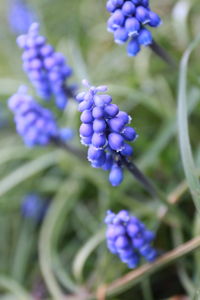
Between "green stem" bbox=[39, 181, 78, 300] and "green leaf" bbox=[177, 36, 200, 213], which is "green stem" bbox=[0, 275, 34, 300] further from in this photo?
"green leaf" bbox=[177, 36, 200, 213]

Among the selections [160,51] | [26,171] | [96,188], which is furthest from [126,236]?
[96,188]

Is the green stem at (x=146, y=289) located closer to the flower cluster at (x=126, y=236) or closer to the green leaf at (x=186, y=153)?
the flower cluster at (x=126, y=236)

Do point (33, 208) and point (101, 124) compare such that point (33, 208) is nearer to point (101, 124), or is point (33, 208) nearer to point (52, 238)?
point (52, 238)

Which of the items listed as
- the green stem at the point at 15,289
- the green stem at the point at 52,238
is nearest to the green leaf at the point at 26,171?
the green stem at the point at 52,238

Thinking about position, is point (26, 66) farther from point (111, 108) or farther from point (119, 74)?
point (119, 74)

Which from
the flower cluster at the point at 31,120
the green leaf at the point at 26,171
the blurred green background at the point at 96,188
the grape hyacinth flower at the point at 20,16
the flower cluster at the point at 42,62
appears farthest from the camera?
the grape hyacinth flower at the point at 20,16

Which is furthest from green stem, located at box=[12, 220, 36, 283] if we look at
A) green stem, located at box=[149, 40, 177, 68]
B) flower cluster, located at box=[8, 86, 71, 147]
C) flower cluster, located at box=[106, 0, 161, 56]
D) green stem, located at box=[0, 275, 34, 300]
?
flower cluster, located at box=[106, 0, 161, 56]

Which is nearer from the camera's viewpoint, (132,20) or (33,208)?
(132,20)
